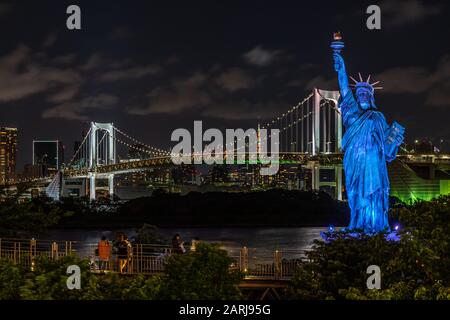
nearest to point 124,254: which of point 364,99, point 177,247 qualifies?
point 177,247

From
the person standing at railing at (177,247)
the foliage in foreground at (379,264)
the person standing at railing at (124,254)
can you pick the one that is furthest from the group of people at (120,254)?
the foliage in foreground at (379,264)

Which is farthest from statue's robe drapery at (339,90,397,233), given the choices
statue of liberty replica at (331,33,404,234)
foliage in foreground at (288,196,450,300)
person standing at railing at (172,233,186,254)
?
person standing at railing at (172,233,186,254)

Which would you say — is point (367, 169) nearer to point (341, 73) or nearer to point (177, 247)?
point (341, 73)

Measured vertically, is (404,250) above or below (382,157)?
below

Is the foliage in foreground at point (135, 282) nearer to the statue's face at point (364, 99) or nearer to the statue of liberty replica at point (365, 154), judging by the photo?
the statue of liberty replica at point (365, 154)
